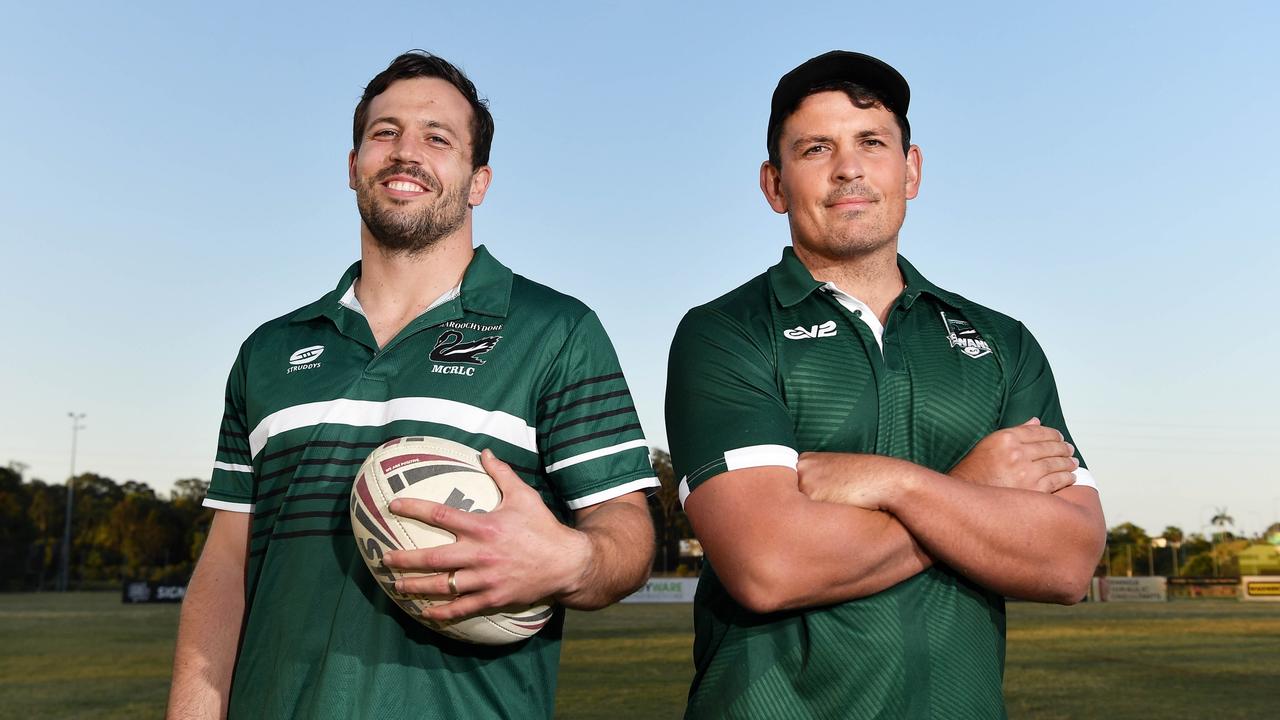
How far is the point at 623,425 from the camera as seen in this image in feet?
9.36

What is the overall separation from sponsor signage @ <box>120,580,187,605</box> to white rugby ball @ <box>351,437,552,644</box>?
51.8 meters

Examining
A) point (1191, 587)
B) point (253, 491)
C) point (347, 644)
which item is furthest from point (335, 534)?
point (1191, 587)

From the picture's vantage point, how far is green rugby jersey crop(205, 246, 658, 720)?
2.67m

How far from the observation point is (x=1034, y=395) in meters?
3.27

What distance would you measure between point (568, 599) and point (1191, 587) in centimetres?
6323

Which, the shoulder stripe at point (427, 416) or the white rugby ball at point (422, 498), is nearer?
the white rugby ball at point (422, 498)

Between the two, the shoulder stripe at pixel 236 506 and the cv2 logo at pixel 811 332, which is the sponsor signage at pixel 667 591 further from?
the cv2 logo at pixel 811 332

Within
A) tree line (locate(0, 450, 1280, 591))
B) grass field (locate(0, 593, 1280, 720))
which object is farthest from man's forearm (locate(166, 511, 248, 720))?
tree line (locate(0, 450, 1280, 591))

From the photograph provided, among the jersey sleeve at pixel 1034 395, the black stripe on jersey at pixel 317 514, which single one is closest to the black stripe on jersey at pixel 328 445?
the black stripe on jersey at pixel 317 514

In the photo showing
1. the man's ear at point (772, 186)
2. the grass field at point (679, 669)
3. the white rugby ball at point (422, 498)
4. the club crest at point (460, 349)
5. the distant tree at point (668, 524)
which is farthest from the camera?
the distant tree at point (668, 524)

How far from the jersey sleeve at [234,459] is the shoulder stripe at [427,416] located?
40 centimetres

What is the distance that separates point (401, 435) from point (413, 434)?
38 mm

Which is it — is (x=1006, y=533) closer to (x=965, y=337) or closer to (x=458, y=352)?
(x=965, y=337)

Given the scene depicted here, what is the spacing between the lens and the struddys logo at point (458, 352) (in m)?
2.87
